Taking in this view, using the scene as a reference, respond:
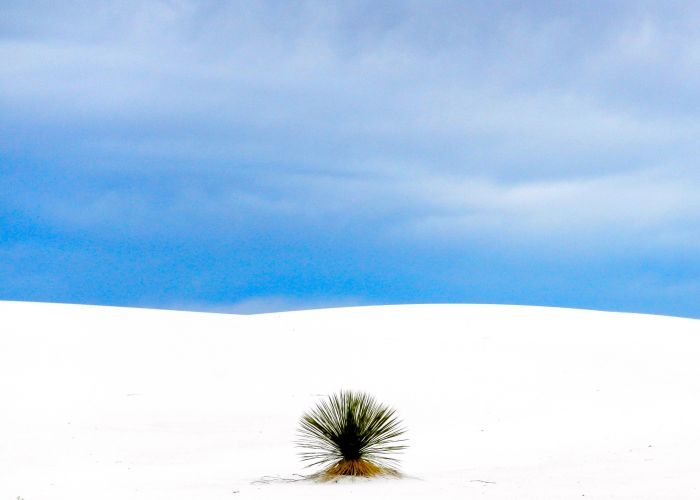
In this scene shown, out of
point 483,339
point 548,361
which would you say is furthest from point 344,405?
point 483,339

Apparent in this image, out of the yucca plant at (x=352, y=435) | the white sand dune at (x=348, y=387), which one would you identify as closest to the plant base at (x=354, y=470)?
the yucca plant at (x=352, y=435)

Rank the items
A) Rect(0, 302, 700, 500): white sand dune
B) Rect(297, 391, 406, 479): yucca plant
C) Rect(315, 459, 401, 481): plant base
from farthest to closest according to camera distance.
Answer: Rect(0, 302, 700, 500): white sand dune, Rect(315, 459, 401, 481): plant base, Rect(297, 391, 406, 479): yucca plant

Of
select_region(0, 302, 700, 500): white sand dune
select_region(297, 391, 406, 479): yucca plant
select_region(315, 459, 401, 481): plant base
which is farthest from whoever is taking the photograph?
select_region(0, 302, 700, 500): white sand dune

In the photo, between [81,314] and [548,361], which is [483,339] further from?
[81,314]

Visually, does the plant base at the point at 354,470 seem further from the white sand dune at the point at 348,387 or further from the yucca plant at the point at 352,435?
the white sand dune at the point at 348,387

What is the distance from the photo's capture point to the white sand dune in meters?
13.3

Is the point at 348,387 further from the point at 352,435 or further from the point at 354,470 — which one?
the point at 352,435

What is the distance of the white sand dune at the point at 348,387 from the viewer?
13.3 m

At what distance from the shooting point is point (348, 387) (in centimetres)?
2119

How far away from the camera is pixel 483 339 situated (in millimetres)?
25984

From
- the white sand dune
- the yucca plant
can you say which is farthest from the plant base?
the white sand dune

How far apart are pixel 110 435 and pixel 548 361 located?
1105 centimetres

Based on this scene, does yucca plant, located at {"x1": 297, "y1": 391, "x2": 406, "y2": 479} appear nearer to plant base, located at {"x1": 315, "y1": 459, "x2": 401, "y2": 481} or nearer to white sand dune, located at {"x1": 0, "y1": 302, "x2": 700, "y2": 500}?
plant base, located at {"x1": 315, "y1": 459, "x2": 401, "y2": 481}

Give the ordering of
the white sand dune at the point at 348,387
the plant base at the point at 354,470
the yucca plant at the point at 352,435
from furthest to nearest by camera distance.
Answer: the white sand dune at the point at 348,387, the plant base at the point at 354,470, the yucca plant at the point at 352,435
